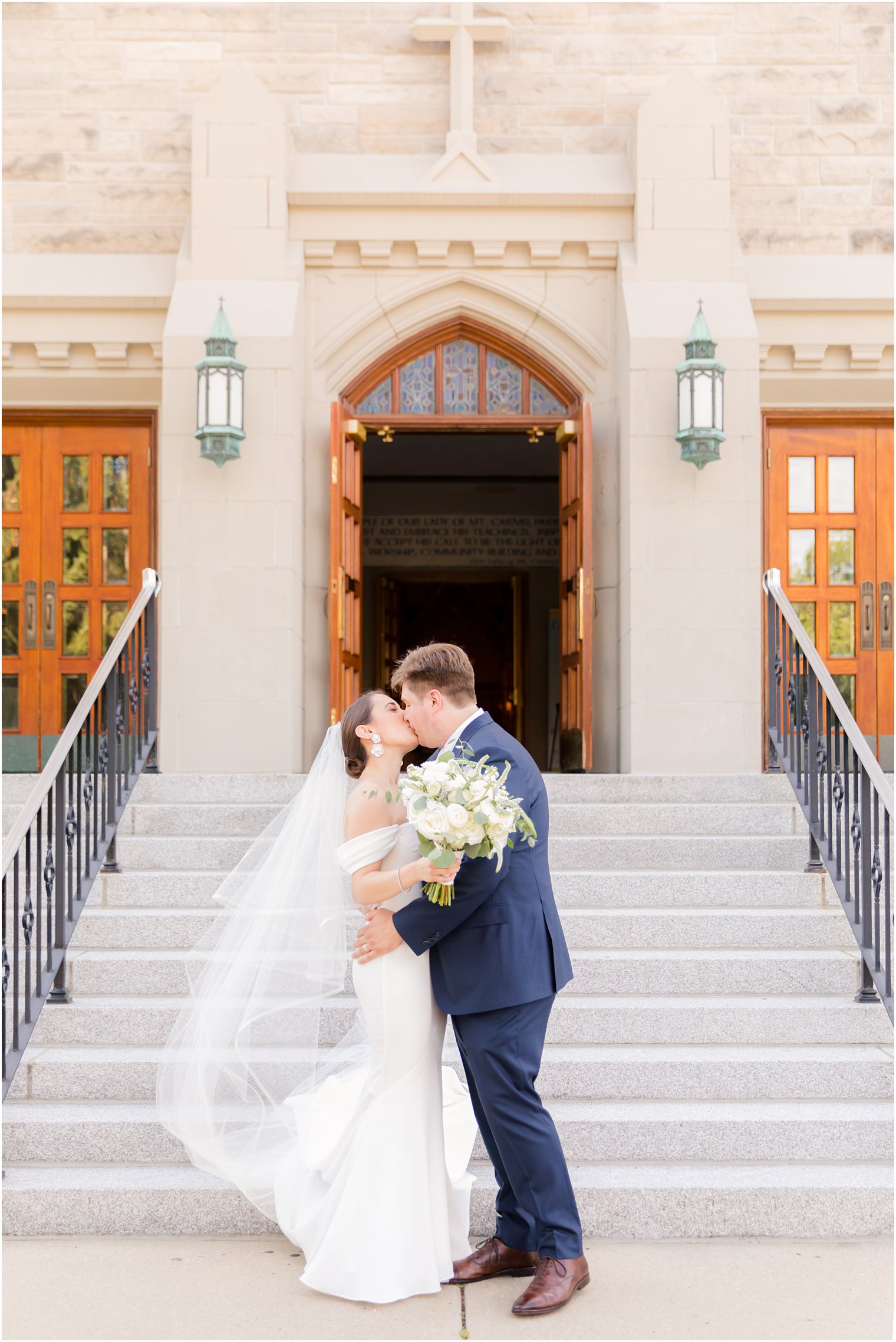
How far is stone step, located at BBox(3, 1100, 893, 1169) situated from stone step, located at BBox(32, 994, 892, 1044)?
50 centimetres

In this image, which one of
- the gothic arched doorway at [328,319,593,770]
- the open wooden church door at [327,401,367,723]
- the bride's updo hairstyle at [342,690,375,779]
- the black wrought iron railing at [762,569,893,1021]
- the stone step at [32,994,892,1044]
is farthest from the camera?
the gothic arched doorway at [328,319,593,770]

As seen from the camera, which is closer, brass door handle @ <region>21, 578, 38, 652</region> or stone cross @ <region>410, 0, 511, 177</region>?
stone cross @ <region>410, 0, 511, 177</region>

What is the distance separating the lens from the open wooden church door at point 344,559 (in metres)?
8.09

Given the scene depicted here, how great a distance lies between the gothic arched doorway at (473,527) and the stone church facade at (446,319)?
4 centimetres

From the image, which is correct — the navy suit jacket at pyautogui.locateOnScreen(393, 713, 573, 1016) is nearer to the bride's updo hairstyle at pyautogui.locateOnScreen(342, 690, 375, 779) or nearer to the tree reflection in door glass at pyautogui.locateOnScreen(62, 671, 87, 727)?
the bride's updo hairstyle at pyautogui.locateOnScreen(342, 690, 375, 779)

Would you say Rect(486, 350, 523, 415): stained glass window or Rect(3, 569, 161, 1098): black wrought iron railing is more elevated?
Rect(486, 350, 523, 415): stained glass window

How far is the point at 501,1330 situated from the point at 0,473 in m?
7.25

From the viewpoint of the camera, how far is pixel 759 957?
5133 mm

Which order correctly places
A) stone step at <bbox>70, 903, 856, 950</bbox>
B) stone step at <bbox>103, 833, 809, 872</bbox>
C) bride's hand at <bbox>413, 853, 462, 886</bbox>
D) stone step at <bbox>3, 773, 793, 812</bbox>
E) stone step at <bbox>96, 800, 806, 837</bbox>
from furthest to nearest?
stone step at <bbox>3, 773, 793, 812</bbox>, stone step at <bbox>96, 800, 806, 837</bbox>, stone step at <bbox>103, 833, 809, 872</bbox>, stone step at <bbox>70, 903, 856, 950</bbox>, bride's hand at <bbox>413, 853, 462, 886</bbox>

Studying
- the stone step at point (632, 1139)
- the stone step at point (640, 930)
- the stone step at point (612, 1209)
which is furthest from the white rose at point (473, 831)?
the stone step at point (640, 930)

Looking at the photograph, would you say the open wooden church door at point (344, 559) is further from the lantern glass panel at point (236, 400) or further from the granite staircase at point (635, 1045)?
the granite staircase at point (635, 1045)

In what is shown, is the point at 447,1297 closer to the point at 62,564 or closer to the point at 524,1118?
the point at 524,1118

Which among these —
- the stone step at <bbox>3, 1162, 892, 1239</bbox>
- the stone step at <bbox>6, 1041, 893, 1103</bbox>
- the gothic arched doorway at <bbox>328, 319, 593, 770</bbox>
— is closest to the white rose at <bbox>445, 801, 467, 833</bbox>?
the stone step at <bbox>3, 1162, 892, 1239</bbox>

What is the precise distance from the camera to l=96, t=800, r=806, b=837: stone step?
6.32 metres
